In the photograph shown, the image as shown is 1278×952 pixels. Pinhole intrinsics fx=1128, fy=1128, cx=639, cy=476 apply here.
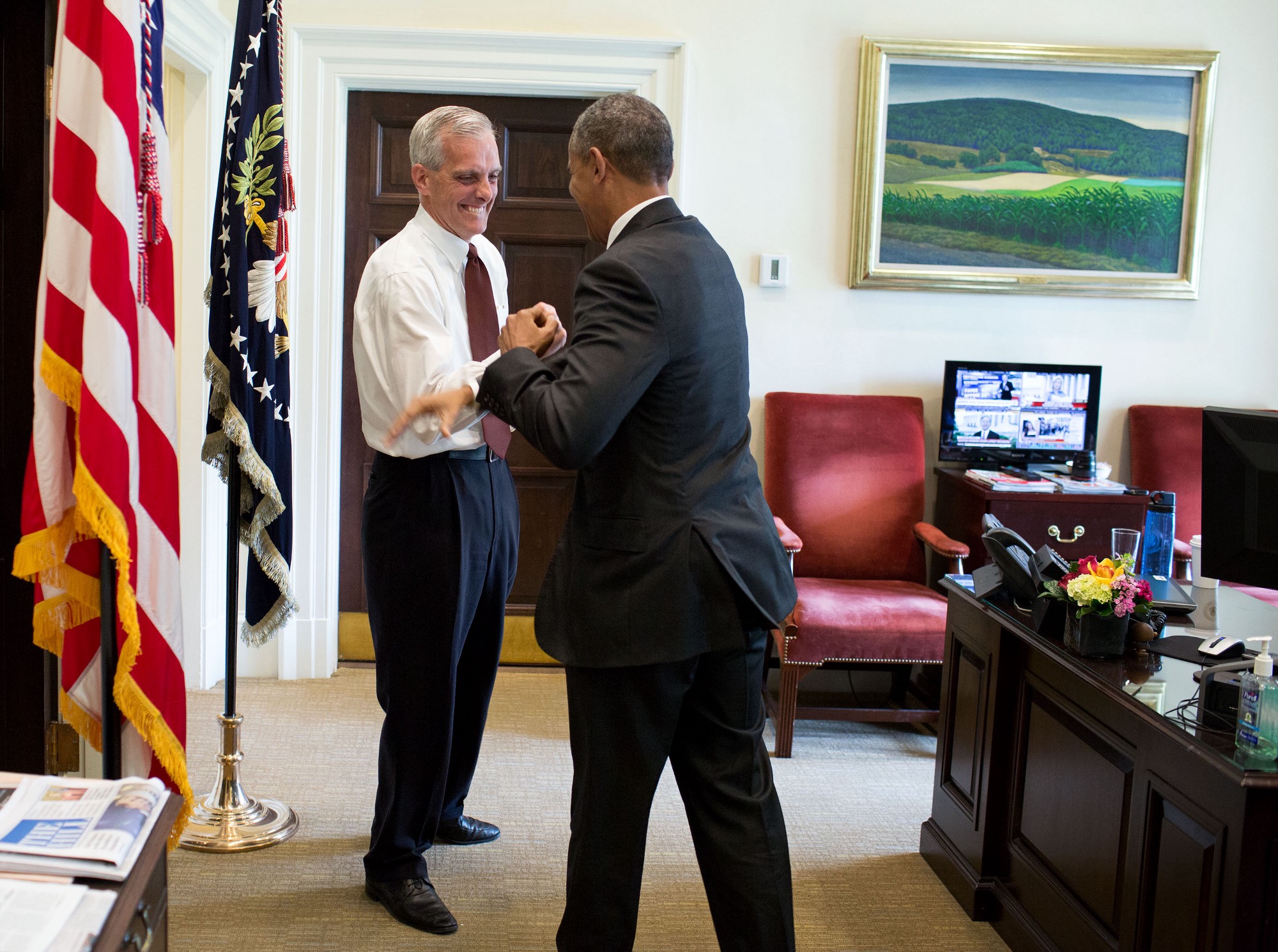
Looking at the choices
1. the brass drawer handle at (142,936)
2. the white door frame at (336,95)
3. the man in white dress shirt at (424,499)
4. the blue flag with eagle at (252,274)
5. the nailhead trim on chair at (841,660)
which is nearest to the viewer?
the brass drawer handle at (142,936)

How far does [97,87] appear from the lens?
7.01ft

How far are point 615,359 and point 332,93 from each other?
2.89 meters

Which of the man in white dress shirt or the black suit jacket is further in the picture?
the man in white dress shirt

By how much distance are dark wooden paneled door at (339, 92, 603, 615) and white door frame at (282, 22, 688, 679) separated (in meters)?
0.09

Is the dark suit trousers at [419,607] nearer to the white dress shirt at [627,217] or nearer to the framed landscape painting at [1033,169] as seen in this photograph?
the white dress shirt at [627,217]

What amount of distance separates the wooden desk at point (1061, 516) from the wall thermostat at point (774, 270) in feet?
3.40

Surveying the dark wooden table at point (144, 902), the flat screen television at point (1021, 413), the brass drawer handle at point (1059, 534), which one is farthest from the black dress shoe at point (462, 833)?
the flat screen television at point (1021, 413)

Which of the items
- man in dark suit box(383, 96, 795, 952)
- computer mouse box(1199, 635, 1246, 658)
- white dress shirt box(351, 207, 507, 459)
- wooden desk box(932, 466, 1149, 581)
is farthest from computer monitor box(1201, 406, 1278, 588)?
wooden desk box(932, 466, 1149, 581)

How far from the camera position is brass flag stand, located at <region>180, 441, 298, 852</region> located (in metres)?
2.86

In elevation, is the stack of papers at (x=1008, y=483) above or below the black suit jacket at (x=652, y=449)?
below

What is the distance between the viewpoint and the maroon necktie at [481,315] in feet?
8.36

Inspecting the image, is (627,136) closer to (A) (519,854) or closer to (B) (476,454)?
(B) (476,454)

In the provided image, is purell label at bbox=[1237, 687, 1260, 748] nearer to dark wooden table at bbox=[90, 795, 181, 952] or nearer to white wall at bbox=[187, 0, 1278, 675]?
dark wooden table at bbox=[90, 795, 181, 952]

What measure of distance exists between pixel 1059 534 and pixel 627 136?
8.73 ft
